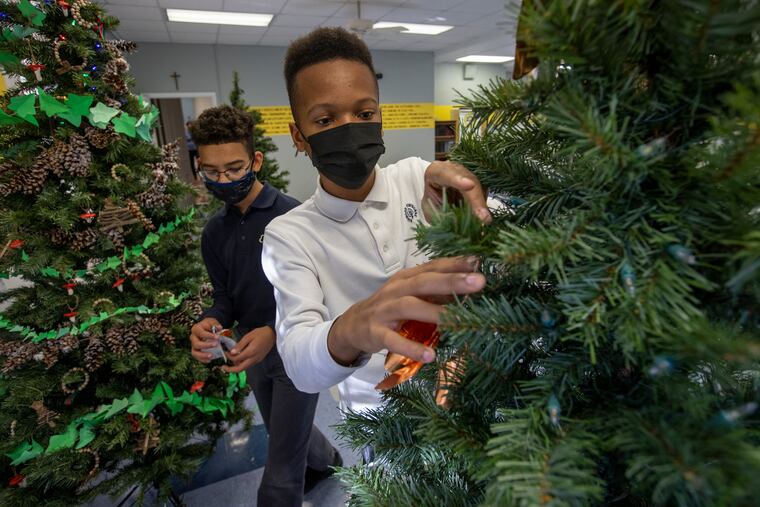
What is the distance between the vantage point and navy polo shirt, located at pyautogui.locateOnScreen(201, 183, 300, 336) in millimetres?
1825

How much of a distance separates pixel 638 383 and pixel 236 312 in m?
1.82

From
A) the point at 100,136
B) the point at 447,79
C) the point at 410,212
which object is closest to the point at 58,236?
the point at 100,136

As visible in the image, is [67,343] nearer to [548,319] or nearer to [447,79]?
[548,319]

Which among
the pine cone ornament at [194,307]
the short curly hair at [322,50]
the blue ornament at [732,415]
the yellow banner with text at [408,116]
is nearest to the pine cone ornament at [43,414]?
the pine cone ornament at [194,307]

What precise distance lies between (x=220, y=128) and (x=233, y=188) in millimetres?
312

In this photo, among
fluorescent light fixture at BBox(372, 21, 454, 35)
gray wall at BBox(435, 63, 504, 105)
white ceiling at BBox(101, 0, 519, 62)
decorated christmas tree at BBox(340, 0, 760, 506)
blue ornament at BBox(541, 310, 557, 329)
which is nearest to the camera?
decorated christmas tree at BBox(340, 0, 760, 506)

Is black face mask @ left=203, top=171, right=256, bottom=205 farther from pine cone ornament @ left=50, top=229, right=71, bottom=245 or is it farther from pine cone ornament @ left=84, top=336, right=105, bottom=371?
pine cone ornament @ left=84, top=336, right=105, bottom=371

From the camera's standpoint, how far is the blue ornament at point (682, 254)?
0.30 m

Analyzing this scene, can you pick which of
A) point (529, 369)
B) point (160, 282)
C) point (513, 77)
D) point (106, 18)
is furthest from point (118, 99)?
point (529, 369)

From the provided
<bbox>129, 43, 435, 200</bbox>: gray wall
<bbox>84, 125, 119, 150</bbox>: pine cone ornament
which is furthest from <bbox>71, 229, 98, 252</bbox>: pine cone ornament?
<bbox>129, 43, 435, 200</bbox>: gray wall

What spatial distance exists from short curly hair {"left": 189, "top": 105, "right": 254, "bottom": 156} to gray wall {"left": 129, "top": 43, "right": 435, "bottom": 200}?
218 inches

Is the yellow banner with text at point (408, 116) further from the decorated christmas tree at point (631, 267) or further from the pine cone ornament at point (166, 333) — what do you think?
the decorated christmas tree at point (631, 267)

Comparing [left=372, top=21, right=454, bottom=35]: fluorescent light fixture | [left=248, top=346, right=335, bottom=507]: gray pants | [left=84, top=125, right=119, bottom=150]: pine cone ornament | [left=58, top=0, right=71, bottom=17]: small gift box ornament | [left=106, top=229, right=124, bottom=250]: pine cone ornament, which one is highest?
[left=372, top=21, right=454, bottom=35]: fluorescent light fixture

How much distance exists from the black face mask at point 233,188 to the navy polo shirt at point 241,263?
0.06m
